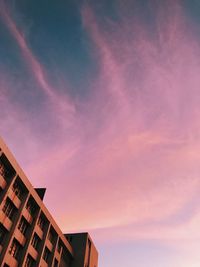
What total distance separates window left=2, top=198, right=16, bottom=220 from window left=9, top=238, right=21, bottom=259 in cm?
291

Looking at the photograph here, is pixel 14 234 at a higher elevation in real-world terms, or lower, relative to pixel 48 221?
lower

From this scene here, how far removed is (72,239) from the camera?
153 feet

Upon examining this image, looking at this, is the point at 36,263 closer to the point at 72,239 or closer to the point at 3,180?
the point at 3,180

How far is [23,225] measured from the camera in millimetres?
31859

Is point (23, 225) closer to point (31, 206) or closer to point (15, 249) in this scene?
point (31, 206)

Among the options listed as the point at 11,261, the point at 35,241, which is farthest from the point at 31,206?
the point at 11,261

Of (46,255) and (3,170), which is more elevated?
(3,170)

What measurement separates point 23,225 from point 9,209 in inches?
152

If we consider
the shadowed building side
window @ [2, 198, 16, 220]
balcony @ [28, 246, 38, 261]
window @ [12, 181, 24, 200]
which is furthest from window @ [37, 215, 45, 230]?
the shadowed building side

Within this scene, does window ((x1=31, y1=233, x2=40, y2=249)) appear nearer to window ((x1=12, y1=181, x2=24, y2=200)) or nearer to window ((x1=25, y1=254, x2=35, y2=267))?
window ((x1=25, y1=254, x2=35, y2=267))

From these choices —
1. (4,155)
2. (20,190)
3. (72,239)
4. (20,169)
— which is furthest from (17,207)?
(72,239)

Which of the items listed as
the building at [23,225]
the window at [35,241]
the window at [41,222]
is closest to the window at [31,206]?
the building at [23,225]

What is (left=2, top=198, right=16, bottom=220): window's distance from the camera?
28625 millimetres

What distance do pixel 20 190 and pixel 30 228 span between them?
16.9 ft
